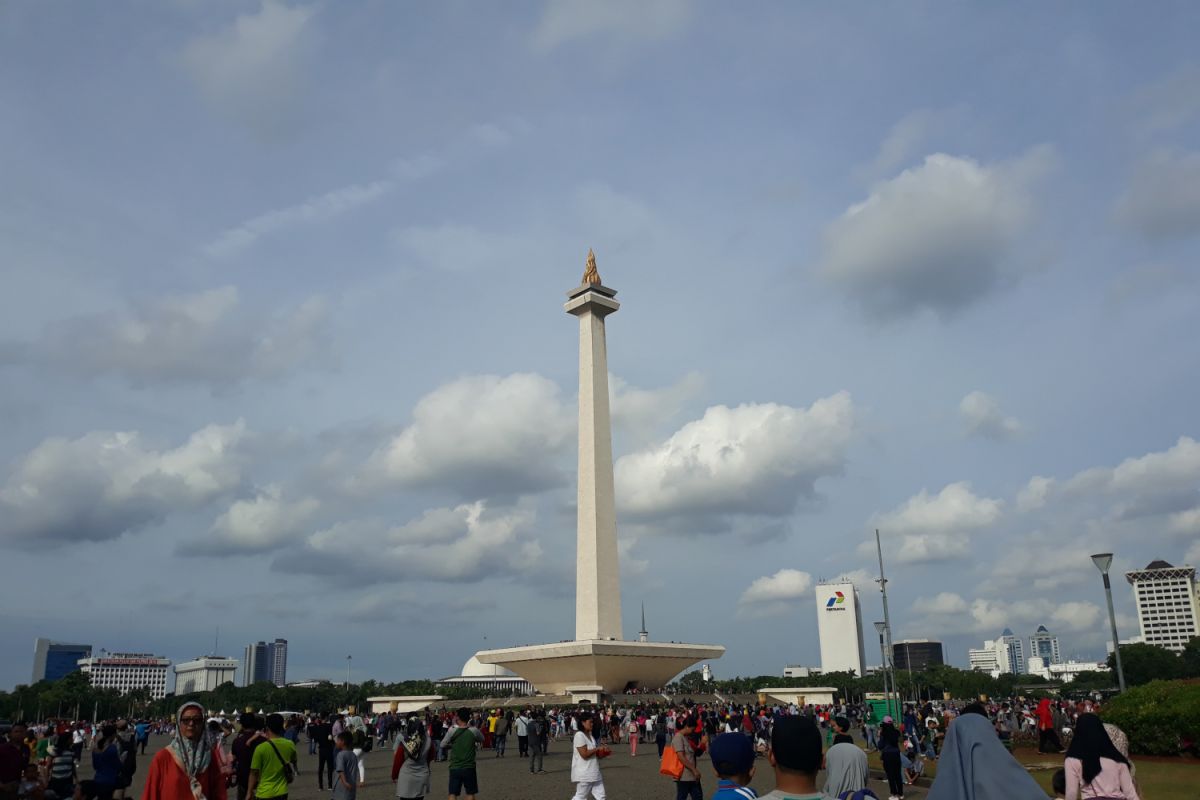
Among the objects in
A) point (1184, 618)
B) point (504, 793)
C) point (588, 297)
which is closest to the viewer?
point (504, 793)

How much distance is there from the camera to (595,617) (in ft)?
196

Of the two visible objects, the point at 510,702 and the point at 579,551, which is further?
the point at 579,551

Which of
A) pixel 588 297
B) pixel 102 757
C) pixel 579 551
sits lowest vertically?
pixel 102 757

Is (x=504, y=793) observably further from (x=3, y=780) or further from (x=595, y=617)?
(x=595, y=617)

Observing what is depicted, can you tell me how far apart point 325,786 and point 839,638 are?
579 ft

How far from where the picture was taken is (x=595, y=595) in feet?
197

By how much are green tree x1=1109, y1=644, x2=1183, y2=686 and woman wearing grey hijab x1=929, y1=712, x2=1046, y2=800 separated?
3924 inches

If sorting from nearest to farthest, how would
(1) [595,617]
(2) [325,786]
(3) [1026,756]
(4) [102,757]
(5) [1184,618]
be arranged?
(4) [102,757] < (2) [325,786] < (3) [1026,756] < (1) [595,617] < (5) [1184,618]

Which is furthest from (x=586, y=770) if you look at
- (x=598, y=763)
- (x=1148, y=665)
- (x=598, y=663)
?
(x=1148, y=665)

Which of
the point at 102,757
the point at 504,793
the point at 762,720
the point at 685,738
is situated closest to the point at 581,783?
the point at 685,738

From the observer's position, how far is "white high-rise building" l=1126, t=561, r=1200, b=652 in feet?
581

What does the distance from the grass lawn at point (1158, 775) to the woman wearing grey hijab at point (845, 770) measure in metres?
7.60

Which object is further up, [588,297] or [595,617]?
[588,297]

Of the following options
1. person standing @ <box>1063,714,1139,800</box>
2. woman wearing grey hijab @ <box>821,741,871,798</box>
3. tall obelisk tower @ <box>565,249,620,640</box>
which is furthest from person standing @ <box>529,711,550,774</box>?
tall obelisk tower @ <box>565,249,620,640</box>
